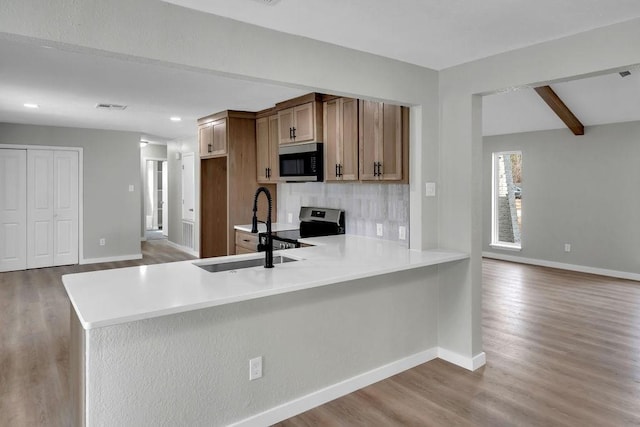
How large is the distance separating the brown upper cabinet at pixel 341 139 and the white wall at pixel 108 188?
4914mm

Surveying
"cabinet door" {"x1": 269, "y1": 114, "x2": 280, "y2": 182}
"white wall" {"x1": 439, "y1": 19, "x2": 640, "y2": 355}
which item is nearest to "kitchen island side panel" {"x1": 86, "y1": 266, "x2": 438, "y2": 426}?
"white wall" {"x1": 439, "y1": 19, "x2": 640, "y2": 355}

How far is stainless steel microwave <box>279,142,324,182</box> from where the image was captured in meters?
4.09

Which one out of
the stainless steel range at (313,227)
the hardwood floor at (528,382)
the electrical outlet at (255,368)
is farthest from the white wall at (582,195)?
the electrical outlet at (255,368)

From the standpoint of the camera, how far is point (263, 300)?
2377 millimetres

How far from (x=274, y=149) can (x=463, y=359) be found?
120 inches

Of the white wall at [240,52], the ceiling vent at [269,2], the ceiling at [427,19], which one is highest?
the ceiling at [427,19]

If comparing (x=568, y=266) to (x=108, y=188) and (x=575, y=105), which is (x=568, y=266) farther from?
(x=108, y=188)

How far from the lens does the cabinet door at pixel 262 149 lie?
5.08 metres

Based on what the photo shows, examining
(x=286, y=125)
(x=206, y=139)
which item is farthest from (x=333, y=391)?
(x=206, y=139)

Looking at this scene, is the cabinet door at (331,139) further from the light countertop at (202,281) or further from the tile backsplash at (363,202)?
the light countertop at (202,281)

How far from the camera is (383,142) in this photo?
346 cm

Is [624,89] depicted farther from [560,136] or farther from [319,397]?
[319,397]

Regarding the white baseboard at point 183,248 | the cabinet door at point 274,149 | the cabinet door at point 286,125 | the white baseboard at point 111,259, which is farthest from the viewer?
the white baseboard at point 183,248

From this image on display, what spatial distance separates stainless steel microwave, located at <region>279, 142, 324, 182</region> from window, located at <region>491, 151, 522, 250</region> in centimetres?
466
